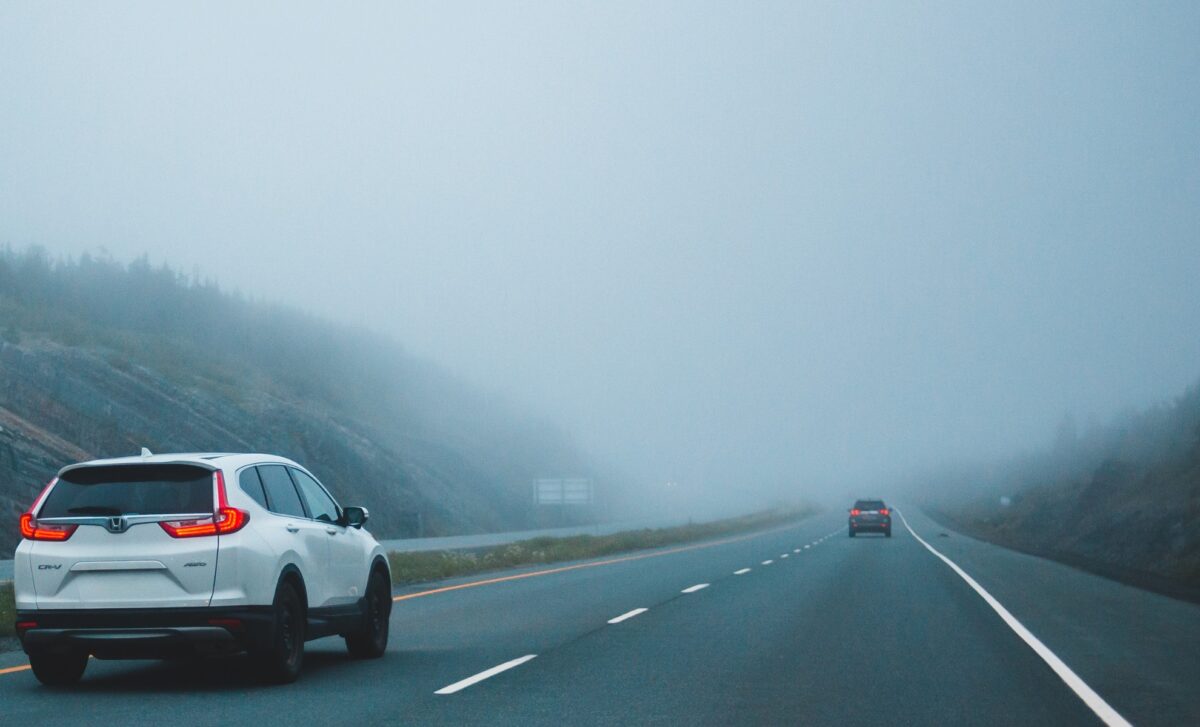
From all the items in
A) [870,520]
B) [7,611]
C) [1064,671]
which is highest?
[870,520]

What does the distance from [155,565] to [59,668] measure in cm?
175

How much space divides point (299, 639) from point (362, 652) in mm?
2065

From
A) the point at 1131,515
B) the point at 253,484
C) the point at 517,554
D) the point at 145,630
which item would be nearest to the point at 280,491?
the point at 253,484

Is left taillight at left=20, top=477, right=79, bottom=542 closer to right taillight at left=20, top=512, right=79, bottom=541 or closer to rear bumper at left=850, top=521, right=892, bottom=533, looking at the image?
right taillight at left=20, top=512, right=79, bottom=541

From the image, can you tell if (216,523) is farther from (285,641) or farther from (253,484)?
(285,641)

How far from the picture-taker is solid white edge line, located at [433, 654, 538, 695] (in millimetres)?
11195

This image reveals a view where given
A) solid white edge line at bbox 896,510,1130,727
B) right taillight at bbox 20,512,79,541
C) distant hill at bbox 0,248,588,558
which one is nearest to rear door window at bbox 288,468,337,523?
right taillight at bbox 20,512,79,541

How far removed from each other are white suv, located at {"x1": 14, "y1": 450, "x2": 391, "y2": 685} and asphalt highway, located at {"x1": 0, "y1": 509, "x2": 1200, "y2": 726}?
48 cm

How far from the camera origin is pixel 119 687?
1157 cm

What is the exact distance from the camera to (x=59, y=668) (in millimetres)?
11531

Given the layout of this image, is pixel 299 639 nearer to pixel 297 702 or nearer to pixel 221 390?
pixel 297 702

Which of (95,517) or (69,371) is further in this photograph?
(69,371)

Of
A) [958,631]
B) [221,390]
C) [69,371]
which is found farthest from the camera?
[221,390]

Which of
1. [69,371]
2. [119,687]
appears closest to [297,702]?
[119,687]
